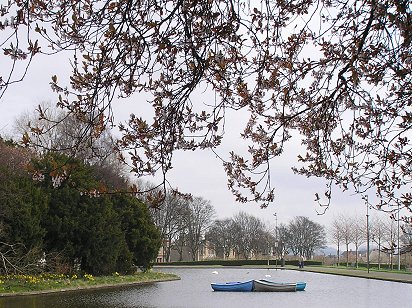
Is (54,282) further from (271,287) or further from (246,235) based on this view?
(246,235)

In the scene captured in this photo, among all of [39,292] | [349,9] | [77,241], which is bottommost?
[39,292]

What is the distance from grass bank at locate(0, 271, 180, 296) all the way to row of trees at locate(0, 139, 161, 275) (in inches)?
16.2

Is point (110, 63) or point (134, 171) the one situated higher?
point (110, 63)

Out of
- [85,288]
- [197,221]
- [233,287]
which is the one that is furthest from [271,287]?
[197,221]

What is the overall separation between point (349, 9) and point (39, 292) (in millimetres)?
18067

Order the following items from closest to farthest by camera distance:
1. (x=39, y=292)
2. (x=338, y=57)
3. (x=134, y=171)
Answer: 1. (x=134, y=171)
2. (x=338, y=57)
3. (x=39, y=292)

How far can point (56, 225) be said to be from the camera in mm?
23750

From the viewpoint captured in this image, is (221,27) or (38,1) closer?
(38,1)

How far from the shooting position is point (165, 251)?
236 feet

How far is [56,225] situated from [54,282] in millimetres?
2699

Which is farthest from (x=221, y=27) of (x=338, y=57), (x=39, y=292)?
(x=39, y=292)

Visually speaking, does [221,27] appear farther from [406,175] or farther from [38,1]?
[406,175]

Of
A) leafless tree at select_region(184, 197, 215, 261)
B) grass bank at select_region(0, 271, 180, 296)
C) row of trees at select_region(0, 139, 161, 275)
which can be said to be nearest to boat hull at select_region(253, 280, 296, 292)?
grass bank at select_region(0, 271, 180, 296)

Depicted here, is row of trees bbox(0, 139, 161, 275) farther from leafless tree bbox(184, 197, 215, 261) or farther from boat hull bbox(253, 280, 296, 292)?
leafless tree bbox(184, 197, 215, 261)
